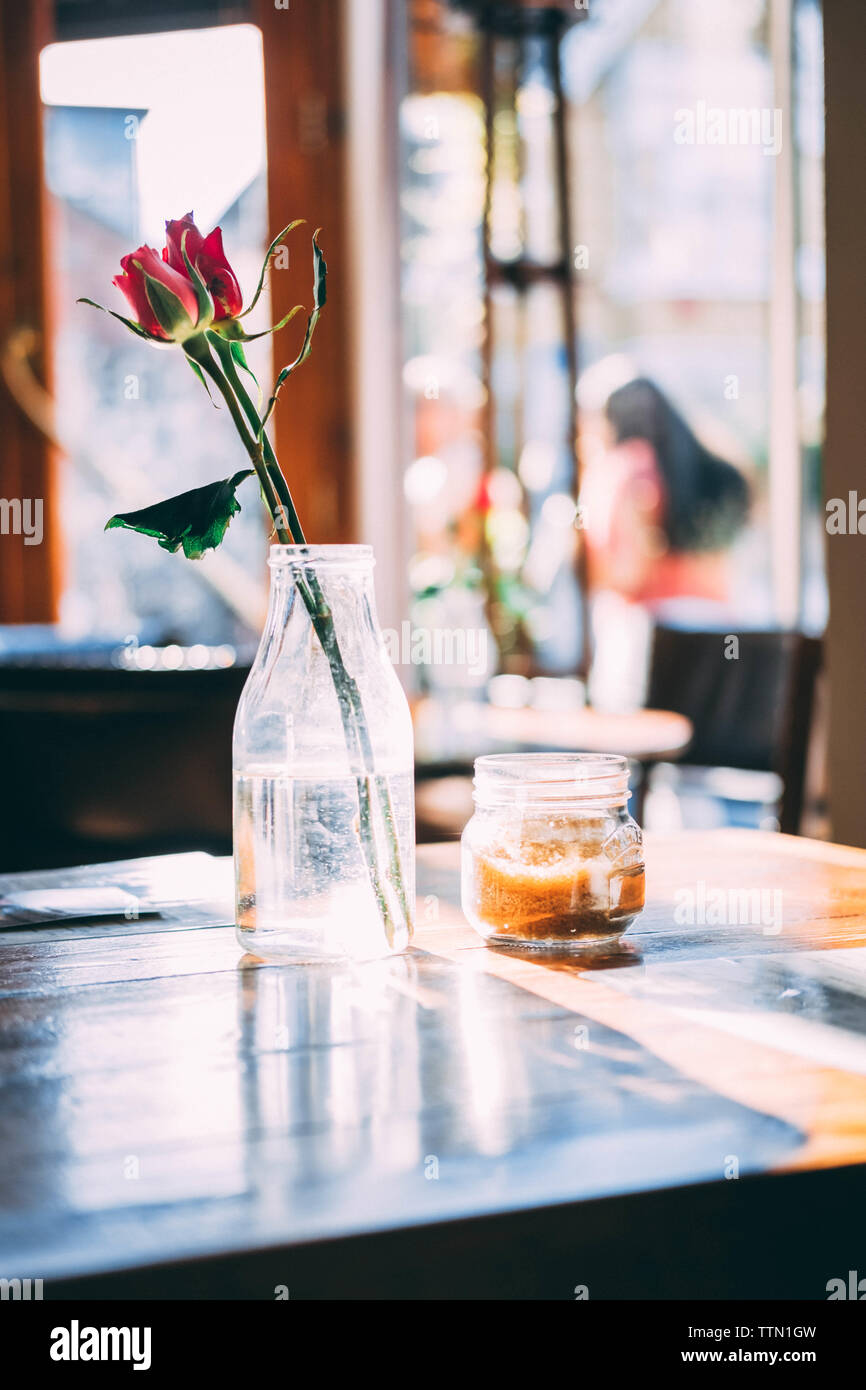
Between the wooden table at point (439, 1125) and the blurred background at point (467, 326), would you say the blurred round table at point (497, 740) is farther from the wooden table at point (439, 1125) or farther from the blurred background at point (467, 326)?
the wooden table at point (439, 1125)

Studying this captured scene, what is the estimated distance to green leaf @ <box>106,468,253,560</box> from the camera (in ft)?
2.64

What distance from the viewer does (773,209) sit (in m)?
3.94

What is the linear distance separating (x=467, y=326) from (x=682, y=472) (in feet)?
3.18

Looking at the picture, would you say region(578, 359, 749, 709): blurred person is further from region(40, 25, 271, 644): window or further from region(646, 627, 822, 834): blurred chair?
region(40, 25, 271, 644): window

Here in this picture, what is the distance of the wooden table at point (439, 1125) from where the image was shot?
513 millimetres

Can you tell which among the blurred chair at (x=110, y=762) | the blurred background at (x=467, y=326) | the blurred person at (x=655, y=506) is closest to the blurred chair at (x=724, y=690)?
the blurred background at (x=467, y=326)

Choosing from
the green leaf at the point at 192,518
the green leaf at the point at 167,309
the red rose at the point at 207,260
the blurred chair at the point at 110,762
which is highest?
the red rose at the point at 207,260

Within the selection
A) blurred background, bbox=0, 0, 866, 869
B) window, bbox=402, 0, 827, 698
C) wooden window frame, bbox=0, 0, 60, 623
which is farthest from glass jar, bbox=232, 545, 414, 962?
wooden window frame, bbox=0, 0, 60, 623

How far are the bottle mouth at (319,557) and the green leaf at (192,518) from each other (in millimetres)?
55

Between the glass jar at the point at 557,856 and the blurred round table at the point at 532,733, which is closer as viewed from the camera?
the glass jar at the point at 557,856

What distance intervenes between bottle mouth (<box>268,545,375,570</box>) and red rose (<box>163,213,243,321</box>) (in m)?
0.14

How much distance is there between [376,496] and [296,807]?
406 cm

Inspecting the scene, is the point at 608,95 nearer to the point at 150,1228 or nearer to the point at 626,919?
the point at 626,919
